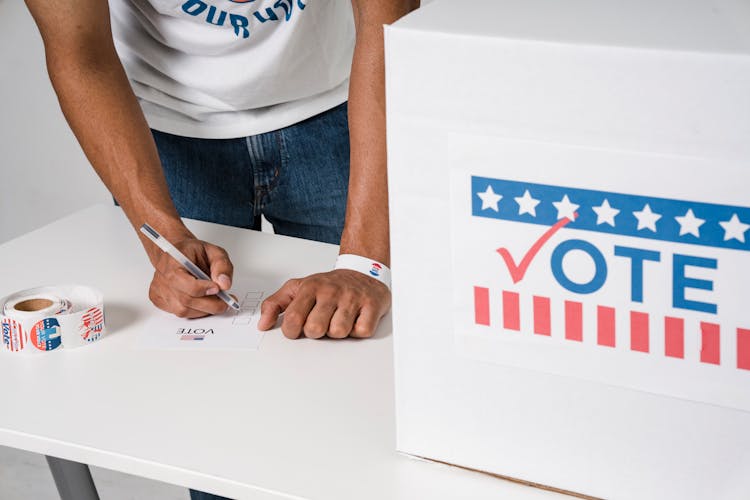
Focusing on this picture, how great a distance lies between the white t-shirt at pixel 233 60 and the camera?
1.39 metres

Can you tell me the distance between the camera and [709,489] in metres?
0.73

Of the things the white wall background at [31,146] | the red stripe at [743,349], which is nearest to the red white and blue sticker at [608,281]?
the red stripe at [743,349]

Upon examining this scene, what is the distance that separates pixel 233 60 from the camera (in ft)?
4.70

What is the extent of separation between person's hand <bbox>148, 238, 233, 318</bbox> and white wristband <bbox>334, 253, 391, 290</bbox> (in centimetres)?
14

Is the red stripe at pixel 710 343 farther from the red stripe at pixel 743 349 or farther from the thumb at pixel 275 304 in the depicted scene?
the thumb at pixel 275 304

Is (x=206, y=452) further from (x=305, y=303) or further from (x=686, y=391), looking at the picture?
(x=686, y=391)

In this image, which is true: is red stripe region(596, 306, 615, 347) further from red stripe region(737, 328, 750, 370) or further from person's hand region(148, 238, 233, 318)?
person's hand region(148, 238, 233, 318)

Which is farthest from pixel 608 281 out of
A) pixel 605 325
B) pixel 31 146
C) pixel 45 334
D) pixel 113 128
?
pixel 31 146

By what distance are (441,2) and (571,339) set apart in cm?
30

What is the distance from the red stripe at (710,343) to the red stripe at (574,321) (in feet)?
0.30

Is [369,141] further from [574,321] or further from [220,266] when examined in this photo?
[574,321]

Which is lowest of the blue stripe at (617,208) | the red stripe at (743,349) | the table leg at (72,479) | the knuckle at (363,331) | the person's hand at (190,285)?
the table leg at (72,479)

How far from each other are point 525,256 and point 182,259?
549mm

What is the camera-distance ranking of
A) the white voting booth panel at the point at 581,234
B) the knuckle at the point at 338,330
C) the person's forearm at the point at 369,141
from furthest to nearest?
the person's forearm at the point at 369,141, the knuckle at the point at 338,330, the white voting booth panel at the point at 581,234
